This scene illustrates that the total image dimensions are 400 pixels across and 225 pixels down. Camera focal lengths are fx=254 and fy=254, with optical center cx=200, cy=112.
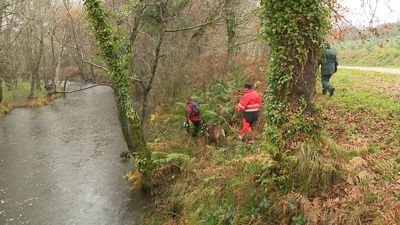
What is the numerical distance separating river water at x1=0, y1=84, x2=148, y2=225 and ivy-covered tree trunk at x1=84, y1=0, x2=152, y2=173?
4.60 feet

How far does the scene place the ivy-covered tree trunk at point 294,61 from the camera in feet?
14.1

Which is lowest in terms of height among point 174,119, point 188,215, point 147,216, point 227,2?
point 147,216

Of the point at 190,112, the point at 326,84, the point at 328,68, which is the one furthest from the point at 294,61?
the point at 326,84

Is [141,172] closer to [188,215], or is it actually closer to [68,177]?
[188,215]

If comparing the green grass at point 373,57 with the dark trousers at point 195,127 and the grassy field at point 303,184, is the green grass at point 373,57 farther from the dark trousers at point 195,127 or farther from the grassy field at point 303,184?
the dark trousers at point 195,127

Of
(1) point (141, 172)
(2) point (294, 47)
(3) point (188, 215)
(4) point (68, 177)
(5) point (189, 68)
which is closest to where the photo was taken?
(2) point (294, 47)

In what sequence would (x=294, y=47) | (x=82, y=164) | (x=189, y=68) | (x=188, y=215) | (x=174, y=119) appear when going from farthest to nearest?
(x=189, y=68), (x=174, y=119), (x=82, y=164), (x=188, y=215), (x=294, y=47)

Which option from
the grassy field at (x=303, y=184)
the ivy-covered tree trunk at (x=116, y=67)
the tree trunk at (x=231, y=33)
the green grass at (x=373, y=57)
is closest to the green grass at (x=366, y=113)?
the grassy field at (x=303, y=184)

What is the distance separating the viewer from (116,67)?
793 centimetres

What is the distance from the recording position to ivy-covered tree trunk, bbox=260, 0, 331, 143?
14.1 ft

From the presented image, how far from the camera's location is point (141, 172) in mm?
7871

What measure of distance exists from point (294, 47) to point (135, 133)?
544cm

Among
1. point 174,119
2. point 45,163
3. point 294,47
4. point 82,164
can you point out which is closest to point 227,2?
point 174,119

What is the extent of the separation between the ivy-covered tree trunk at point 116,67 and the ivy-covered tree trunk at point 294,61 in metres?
4.49
